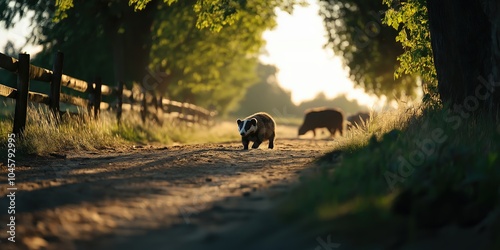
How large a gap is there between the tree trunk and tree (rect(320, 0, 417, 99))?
15101 millimetres

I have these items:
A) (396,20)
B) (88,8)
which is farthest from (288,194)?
(88,8)

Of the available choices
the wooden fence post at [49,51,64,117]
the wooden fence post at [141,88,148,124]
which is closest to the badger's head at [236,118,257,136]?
the wooden fence post at [49,51,64,117]

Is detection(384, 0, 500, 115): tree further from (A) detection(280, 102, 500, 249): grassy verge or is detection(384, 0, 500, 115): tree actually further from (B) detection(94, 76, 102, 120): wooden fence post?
(B) detection(94, 76, 102, 120): wooden fence post

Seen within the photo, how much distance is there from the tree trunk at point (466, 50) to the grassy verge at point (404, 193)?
249cm

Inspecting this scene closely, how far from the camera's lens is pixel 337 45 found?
28.8 meters

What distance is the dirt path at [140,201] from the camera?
515 cm

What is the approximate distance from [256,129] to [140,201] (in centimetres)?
860

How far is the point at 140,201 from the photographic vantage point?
638cm

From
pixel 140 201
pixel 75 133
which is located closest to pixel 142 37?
pixel 75 133

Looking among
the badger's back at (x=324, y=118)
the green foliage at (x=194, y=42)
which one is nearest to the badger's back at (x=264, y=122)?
the green foliage at (x=194, y=42)

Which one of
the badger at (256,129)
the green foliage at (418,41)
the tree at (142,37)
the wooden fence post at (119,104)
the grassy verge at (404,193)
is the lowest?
the grassy verge at (404,193)

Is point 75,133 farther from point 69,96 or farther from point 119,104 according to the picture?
point 119,104

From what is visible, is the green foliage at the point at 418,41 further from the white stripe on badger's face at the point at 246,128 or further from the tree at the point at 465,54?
the white stripe on badger's face at the point at 246,128

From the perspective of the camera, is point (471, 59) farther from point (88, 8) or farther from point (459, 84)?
point (88, 8)
